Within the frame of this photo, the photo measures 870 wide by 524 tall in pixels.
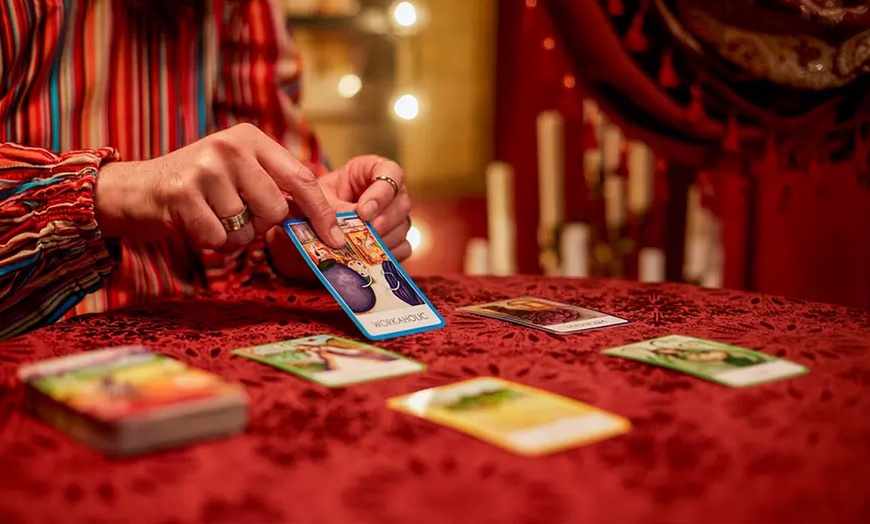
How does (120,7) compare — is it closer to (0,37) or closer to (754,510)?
(0,37)

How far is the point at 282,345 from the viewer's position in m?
0.90

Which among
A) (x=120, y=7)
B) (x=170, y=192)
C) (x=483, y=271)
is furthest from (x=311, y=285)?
(x=483, y=271)

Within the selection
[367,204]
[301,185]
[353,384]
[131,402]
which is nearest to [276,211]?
[301,185]

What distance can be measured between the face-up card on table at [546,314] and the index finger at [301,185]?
19 cm

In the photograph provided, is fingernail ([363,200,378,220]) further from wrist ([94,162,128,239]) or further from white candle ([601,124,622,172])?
white candle ([601,124,622,172])

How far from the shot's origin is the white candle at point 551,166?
2.57 m

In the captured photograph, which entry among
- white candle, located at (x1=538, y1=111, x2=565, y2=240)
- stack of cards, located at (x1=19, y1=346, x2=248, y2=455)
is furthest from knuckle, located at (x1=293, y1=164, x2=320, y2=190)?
white candle, located at (x1=538, y1=111, x2=565, y2=240)

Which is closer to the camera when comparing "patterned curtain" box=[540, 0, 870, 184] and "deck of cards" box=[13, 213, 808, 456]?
"deck of cards" box=[13, 213, 808, 456]

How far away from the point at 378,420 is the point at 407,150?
2874 mm

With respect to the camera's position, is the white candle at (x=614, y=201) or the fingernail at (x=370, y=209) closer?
the fingernail at (x=370, y=209)

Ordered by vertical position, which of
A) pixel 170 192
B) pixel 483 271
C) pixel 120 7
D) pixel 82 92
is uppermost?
pixel 120 7

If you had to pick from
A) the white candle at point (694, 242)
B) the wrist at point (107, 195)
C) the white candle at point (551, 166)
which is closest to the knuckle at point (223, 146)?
the wrist at point (107, 195)

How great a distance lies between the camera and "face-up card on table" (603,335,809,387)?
795 millimetres

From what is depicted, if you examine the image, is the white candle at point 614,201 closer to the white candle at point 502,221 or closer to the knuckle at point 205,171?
the white candle at point 502,221
